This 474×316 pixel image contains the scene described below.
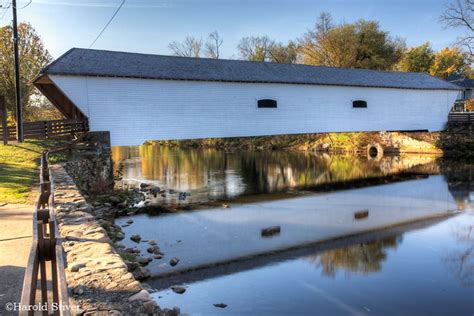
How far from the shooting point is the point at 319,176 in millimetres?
17328

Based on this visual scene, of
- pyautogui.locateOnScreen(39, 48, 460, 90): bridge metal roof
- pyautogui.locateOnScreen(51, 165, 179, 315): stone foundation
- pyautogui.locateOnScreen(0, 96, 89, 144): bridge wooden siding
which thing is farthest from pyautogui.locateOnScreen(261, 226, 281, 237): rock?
pyautogui.locateOnScreen(39, 48, 460, 90): bridge metal roof

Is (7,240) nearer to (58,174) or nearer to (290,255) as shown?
(58,174)

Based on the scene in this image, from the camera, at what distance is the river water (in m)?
5.35

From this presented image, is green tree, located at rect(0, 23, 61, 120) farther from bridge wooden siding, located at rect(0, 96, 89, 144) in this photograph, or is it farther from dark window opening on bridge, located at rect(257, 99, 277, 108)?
dark window opening on bridge, located at rect(257, 99, 277, 108)

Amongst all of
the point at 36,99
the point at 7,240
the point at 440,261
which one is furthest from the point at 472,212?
the point at 36,99

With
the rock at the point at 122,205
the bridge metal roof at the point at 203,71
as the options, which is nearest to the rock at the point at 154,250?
the rock at the point at 122,205

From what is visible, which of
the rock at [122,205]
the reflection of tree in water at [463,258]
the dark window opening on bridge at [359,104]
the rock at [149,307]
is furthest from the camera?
the dark window opening on bridge at [359,104]

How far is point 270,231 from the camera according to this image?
343 inches

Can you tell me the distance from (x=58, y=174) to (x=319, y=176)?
454 inches

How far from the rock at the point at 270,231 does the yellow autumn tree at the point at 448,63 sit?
3861cm

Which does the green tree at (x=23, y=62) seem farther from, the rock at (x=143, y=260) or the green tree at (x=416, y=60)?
the green tree at (x=416, y=60)

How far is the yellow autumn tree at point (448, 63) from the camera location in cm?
4209

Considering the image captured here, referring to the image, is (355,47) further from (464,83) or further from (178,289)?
(178,289)

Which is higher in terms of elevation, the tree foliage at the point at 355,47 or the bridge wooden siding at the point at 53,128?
the tree foliage at the point at 355,47
